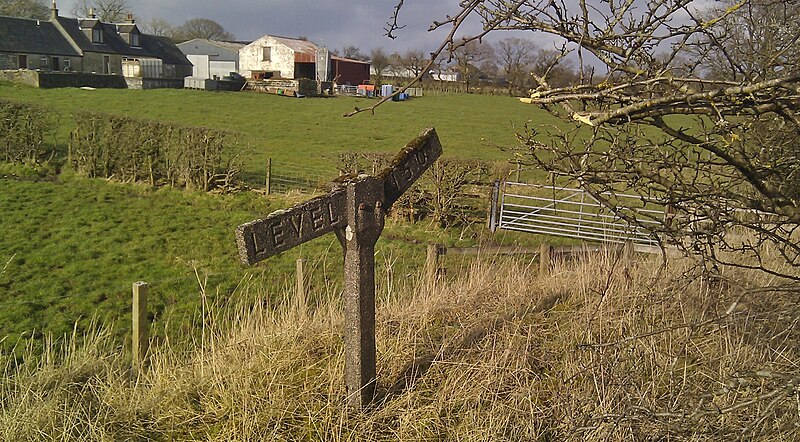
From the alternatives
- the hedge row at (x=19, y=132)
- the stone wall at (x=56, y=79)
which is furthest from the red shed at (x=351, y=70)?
the hedge row at (x=19, y=132)

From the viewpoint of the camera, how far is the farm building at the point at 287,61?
56000 millimetres

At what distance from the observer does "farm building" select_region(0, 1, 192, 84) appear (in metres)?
47.7

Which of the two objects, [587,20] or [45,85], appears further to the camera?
[45,85]

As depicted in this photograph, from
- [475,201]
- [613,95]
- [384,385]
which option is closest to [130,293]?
[384,385]

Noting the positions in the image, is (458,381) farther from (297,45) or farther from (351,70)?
(351,70)

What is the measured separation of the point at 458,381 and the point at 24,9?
72000mm

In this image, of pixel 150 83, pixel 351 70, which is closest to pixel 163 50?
pixel 150 83

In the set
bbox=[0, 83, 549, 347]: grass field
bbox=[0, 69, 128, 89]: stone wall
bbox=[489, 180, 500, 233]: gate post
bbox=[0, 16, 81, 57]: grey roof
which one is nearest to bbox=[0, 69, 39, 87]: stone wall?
bbox=[0, 69, 128, 89]: stone wall

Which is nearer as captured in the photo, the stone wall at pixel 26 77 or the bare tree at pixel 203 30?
the stone wall at pixel 26 77

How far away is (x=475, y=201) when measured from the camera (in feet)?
51.6

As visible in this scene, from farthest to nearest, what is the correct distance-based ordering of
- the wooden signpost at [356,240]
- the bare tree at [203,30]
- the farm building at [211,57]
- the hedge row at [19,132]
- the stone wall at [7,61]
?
the bare tree at [203,30], the farm building at [211,57], the stone wall at [7,61], the hedge row at [19,132], the wooden signpost at [356,240]

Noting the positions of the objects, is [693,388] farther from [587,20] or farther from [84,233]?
[84,233]

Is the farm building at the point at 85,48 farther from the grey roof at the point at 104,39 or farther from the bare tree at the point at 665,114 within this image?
the bare tree at the point at 665,114

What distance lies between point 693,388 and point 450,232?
10.4m
